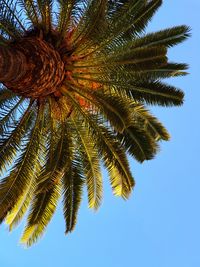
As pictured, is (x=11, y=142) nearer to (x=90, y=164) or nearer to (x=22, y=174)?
(x=22, y=174)

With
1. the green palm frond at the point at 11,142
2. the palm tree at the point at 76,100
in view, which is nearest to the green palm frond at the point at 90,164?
the palm tree at the point at 76,100

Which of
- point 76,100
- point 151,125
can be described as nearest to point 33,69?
point 76,100

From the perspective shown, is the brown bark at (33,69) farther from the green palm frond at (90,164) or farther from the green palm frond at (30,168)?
the green palm frond at (90,164)

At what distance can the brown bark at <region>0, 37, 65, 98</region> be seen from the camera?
38.9ft

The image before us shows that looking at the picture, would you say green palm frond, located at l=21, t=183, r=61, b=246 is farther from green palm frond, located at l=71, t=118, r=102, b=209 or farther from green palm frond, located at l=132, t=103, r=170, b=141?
green palm frond, located at l=132, t=103, r=170, b=141

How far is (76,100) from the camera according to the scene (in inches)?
575

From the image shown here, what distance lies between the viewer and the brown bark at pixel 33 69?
1186 centimetres

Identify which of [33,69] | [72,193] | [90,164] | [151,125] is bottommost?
[72,193]

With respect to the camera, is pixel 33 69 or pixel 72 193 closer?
pixel 33 69

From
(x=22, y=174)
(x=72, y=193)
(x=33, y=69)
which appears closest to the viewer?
(x=33, y=69)

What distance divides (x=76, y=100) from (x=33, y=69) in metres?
2.11

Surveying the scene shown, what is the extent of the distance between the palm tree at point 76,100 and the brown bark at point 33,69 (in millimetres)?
39

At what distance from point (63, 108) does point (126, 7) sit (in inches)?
127

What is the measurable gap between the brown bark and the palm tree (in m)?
0.04
